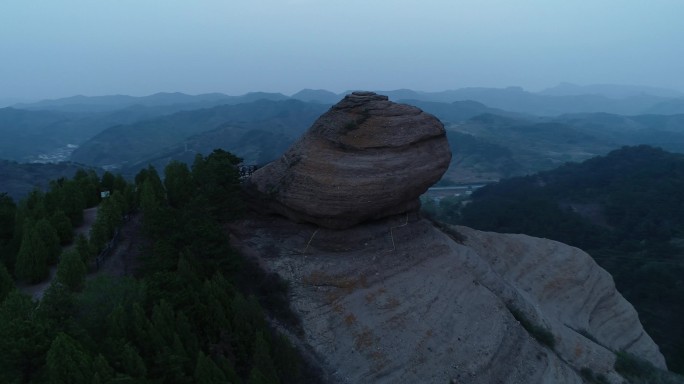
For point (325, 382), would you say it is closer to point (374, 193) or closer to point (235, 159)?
point (374, 193)

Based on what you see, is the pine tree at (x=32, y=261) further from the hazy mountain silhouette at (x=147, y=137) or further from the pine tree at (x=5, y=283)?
the hazy mountain silhouette at (x=147, y=137)

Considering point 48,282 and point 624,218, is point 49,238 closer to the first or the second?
point 48,282

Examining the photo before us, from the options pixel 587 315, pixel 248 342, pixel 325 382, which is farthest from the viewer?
pixel 587 315

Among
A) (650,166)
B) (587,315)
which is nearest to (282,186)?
(587,315)

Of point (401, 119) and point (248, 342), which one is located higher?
point (401, 119)

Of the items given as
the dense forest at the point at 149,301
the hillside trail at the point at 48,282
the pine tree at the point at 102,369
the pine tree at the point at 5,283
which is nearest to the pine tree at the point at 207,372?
the dense forest at the point at 149,301

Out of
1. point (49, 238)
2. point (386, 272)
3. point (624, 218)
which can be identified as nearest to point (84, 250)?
point (49, 238)

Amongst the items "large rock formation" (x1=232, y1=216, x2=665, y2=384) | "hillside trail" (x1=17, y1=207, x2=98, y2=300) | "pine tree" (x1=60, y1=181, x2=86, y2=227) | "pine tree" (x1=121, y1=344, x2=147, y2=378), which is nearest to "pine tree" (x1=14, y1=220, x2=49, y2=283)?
"hillside trail" (x1=17, y1=207, x2=98, y2=300)
